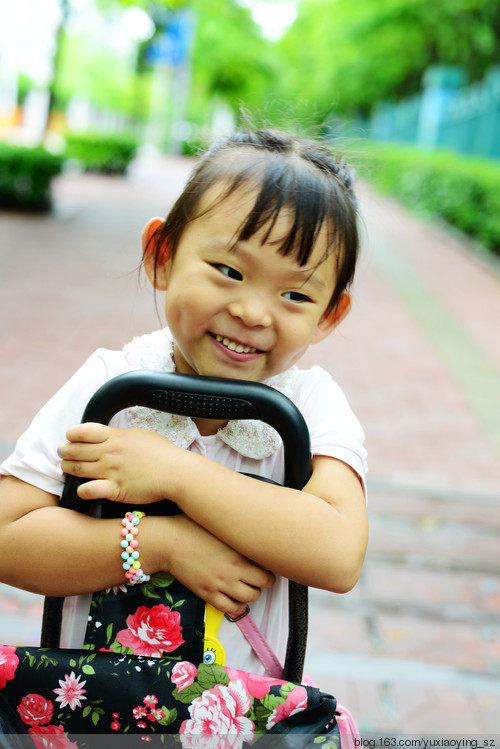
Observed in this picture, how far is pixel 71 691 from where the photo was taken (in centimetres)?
115

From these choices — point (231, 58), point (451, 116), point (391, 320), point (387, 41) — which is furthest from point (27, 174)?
point (231, 58)

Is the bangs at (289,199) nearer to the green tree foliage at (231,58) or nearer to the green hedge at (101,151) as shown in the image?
the green hedge at (101,151)

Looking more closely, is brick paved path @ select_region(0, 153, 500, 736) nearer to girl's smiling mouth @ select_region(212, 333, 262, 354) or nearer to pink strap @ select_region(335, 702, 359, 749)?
girl's smiling mouth @ select_region(212, 333, 262, 354)

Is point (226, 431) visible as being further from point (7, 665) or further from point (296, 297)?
point (7, 665)

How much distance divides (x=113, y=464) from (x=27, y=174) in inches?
486

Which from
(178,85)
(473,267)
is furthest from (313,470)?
(178,85)

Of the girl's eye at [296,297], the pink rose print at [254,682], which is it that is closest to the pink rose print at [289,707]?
the pink rose print at [254,682]

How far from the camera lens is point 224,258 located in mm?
1219

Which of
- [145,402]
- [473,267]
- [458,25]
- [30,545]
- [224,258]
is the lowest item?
[473,267]

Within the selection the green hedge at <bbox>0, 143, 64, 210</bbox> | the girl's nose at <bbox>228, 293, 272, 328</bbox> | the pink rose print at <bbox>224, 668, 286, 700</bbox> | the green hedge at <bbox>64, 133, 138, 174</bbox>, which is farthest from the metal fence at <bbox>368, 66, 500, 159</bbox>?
the pink rose print at <bbox>224, 668, 286, 700</bbox>

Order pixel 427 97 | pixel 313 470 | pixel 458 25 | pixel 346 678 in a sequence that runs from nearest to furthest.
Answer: pixel 313 470
pixel 346 678
pixel 458 25
pixel 427 97

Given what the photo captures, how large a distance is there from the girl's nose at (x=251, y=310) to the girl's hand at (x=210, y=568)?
0.32 meters

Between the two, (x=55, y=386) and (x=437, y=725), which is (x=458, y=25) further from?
(x=437, y=725)

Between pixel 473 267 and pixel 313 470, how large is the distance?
11.8 m
